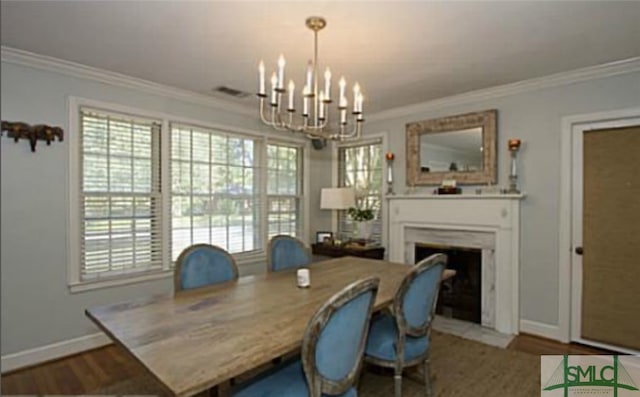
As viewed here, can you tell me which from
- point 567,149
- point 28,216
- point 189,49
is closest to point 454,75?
point 567,149

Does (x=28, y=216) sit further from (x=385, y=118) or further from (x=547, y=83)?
(x=547, y=83)

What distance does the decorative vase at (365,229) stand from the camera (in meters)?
4.91

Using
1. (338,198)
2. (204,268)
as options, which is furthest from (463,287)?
(204,268)

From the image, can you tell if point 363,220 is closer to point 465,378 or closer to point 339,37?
point 465,378

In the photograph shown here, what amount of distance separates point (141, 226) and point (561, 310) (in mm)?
3993

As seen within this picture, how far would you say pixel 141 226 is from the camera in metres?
3.66

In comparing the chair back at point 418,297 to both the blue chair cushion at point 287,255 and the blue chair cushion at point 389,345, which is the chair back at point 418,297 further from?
the blue chair cushion at point 287,255

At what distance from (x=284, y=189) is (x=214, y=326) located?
10.9ft

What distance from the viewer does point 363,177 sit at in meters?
5.20

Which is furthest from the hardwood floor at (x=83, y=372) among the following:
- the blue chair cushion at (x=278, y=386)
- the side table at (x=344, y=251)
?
the side table at (x=344, y=251)

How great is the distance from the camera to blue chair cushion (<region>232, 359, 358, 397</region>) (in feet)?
5.67

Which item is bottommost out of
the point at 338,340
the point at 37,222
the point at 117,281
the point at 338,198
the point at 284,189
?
the point at 117,281

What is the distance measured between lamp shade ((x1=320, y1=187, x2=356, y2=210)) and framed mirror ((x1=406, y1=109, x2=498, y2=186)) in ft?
2.53

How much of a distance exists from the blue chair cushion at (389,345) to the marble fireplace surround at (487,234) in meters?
1.79
